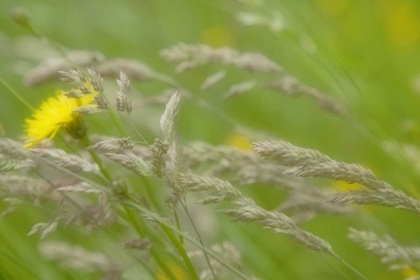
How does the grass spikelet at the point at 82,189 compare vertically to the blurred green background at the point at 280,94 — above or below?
below

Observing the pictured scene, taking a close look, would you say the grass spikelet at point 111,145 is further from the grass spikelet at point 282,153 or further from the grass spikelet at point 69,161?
the grass spikelet at point 282,153

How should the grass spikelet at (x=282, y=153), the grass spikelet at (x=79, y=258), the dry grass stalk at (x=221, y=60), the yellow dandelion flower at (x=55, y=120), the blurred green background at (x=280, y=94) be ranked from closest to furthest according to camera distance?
the grass spikelet at (x=282, y=153)
the yellow dandelion flower at (x=55, y=120)
the grass spikelet at (x=79, y=258)
the dry grass stalk at (x=221, y=60)
the blurred green background at (x=280, y=94)

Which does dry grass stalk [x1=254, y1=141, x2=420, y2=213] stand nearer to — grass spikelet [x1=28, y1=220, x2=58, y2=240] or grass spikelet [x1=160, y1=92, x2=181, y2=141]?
grass spikelet [x1=160, y1=92, x2=181, y2=141]

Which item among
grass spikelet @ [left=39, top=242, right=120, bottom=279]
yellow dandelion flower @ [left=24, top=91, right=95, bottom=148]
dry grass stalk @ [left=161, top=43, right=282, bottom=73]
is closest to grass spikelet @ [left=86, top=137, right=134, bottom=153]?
yellow dandelion flower @ [left=24, top=91, right=95, bottom=148]

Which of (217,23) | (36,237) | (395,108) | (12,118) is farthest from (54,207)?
(217,23)

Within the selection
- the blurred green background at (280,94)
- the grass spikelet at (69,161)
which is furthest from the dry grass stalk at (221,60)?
the grass spikelet at (69,161)

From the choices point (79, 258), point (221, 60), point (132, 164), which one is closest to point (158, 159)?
point (132, 164)
